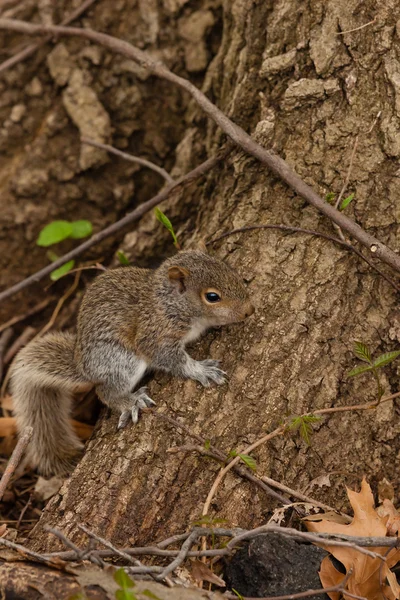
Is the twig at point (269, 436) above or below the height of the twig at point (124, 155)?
below

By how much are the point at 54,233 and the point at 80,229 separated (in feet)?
Answer: 0.62

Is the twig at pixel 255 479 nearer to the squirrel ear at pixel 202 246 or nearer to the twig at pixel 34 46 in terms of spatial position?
the squirrel ear at pixel 202 246

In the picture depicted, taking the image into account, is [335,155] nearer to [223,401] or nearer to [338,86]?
[338,86]

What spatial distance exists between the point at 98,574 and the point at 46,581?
0.21 metres

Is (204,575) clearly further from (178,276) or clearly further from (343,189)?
(343,189)

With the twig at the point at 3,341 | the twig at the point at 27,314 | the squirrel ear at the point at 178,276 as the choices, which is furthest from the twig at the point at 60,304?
the squirrel ear at the point at 178,276

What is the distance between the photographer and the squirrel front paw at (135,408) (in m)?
3.57

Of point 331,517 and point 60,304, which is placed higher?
point 60,304

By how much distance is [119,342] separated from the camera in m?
3.99

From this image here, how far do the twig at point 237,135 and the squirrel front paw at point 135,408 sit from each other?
4.54 ft

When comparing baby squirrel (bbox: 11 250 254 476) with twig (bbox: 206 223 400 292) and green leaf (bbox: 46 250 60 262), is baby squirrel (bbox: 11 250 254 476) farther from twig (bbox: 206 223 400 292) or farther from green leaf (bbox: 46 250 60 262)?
green leaf (bbox: 46 250 60 262)

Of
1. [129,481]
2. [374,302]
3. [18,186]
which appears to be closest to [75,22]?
[18,186]

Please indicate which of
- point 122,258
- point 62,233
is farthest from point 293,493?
point 62,233

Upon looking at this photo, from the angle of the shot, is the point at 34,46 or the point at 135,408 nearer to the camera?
the point at 135,408
